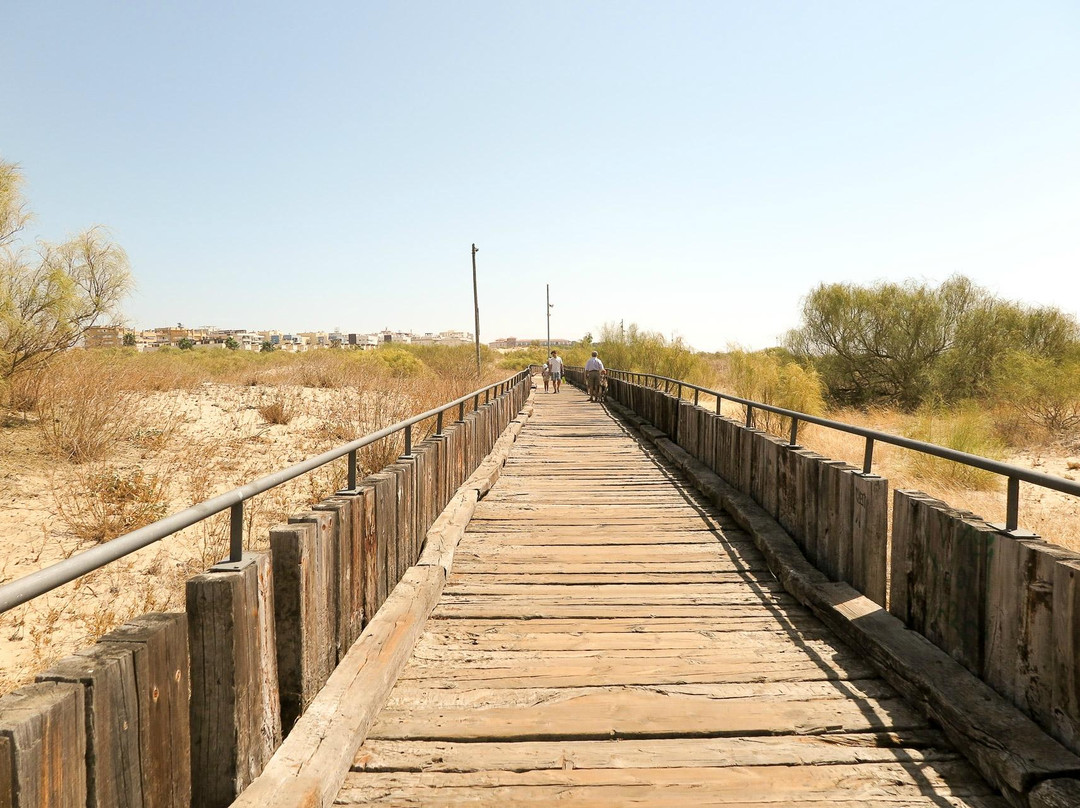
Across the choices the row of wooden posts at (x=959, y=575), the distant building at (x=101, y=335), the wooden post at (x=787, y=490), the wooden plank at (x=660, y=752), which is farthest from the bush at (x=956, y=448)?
the distant building at (x=101, y=335)

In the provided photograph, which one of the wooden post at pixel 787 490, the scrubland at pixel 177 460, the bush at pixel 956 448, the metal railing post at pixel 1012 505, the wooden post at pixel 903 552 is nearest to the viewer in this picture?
the metal railing post at pixel 1012 505

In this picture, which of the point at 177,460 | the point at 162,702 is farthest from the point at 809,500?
the point at 177,460

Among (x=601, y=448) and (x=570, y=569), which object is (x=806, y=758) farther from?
(x=601, y=448)

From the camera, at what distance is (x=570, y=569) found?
5715 millimetres

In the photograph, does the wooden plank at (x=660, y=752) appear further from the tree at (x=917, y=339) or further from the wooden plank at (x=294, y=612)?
the tree at (x=917, y=339)

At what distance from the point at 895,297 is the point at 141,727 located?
A: 2981 centimetres

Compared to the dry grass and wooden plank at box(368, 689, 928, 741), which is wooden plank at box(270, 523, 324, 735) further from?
the dry grass

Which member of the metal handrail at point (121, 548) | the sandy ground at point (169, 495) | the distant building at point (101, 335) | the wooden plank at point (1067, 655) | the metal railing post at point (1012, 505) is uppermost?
the distant building at point (101, 335)

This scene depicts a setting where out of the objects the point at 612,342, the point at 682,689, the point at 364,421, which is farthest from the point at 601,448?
the point at 612,342

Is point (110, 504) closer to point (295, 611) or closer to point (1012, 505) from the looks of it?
point (295, 611)

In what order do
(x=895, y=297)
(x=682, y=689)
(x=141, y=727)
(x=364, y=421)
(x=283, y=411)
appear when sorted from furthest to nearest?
(x=895, y=297)
(x=283, y=411)
(x=364, y=421)
(x=682, y=689)
(x=141, y=727)

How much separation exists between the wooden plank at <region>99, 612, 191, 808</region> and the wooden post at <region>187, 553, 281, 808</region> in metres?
0.06

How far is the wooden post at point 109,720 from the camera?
175cm

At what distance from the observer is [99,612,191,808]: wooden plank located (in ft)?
6.46
